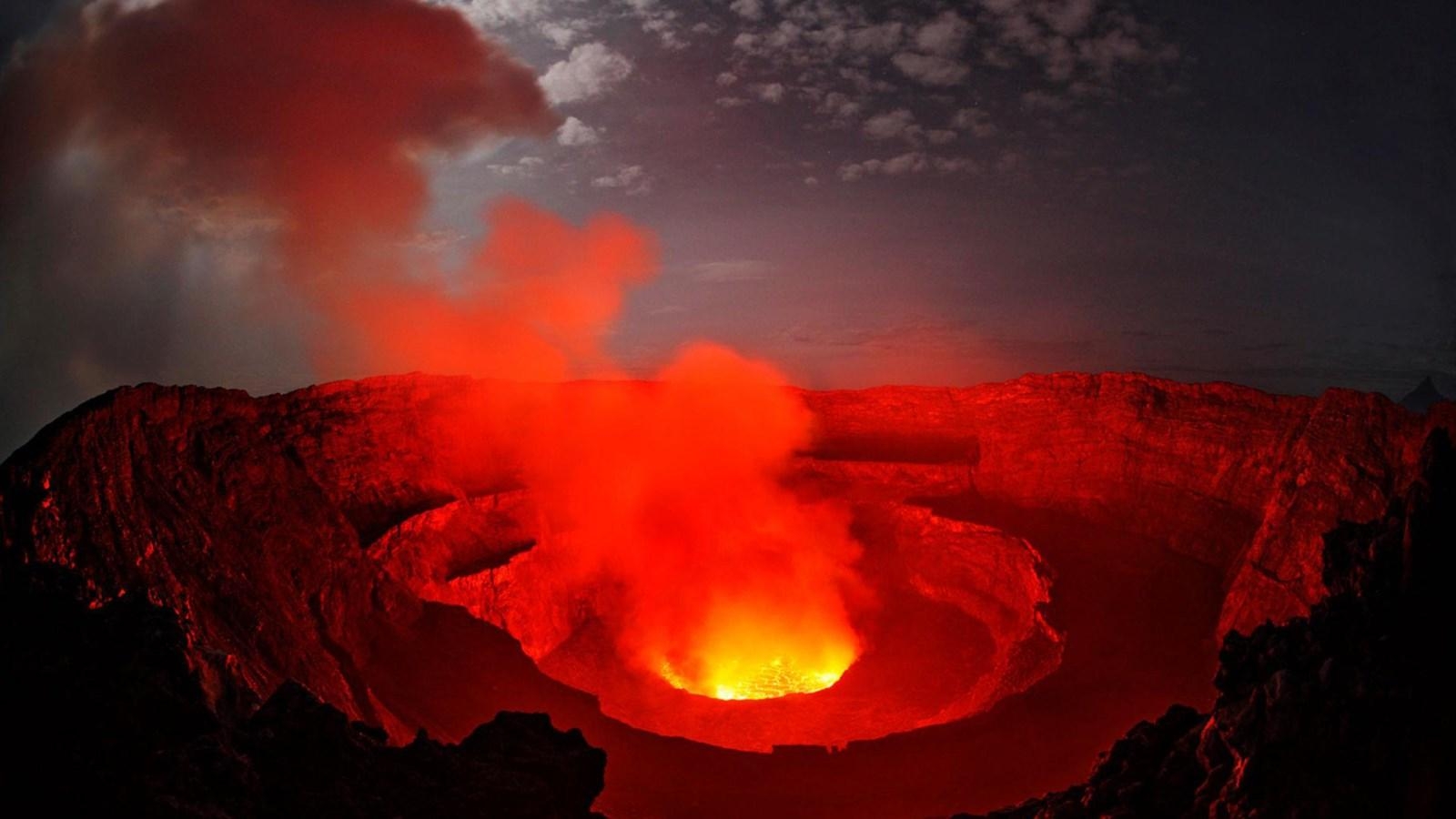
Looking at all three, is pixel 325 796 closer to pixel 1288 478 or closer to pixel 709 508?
pixel 1288 478

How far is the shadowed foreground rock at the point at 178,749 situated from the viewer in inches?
276

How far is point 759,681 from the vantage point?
32.9m

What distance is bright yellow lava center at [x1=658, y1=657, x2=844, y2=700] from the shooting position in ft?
105

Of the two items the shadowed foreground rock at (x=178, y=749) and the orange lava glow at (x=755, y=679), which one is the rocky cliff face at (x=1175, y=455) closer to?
the orange lava glow at (x=755, y=679)

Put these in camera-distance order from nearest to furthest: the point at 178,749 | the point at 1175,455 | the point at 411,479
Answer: the point at 178,749 < the point at 1175,455 < the point at 411,479

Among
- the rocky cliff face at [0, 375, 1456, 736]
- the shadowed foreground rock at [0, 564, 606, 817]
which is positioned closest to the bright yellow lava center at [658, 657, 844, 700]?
the rocky cliff face at [0, 375, 1456, 736]

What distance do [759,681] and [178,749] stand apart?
1088 inches

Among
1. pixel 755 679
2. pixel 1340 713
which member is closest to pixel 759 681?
pixel 755 679

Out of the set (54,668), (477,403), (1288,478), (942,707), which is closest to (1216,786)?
(54,668)

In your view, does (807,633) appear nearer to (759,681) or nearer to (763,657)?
(763,657)

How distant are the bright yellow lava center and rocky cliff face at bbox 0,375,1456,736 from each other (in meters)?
9.05

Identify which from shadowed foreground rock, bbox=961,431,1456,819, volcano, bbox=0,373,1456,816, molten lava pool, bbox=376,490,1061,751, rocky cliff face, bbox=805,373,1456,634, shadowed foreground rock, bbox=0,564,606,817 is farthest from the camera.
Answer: molten lava pool, bbox=376,490,1061,751

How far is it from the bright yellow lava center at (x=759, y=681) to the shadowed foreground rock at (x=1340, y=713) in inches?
916

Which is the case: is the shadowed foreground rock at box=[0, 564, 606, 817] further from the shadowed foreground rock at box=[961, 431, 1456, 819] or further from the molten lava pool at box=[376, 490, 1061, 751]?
the molten lava pool at box=[376, 490, 1061, 751]
